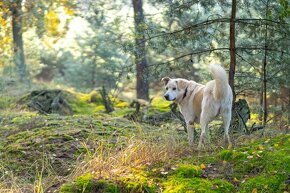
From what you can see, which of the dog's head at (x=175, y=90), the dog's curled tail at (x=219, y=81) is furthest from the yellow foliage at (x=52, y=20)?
the dog's curled tail at (x=219, y=81)

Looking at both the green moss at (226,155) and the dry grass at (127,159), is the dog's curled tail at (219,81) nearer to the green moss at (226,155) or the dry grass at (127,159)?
the dry grass at (127,159)

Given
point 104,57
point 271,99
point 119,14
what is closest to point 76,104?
point 119,14

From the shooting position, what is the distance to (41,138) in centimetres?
752

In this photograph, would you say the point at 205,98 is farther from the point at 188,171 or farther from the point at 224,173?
the point at 188,171

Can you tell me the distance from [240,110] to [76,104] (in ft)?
25.3

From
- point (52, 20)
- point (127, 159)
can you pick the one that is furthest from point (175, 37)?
point (127, 159)

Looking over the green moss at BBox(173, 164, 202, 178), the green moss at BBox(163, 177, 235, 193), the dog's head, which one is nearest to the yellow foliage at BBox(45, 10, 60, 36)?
the dog's head

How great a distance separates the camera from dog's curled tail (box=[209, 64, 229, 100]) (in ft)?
19.2

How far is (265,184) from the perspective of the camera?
4348mm

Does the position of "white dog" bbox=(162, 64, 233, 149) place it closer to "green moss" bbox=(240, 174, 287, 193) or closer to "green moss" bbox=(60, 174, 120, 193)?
"green moss" bbox=(240, 174, 287, 193)

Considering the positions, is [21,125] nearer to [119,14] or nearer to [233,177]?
[233,177]

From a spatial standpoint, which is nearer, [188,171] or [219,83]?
[188,171]

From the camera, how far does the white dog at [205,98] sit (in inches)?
240

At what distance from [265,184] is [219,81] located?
80.5 inches
